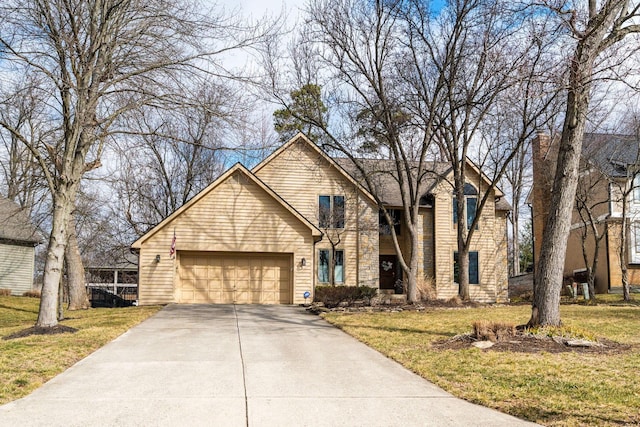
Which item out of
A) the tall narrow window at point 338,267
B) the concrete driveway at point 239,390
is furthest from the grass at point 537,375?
the tall narrow window at point 338,267

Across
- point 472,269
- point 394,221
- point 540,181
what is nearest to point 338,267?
point 394,221

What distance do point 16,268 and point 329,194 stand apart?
19.4 meters

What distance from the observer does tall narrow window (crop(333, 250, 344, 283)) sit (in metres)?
28.2

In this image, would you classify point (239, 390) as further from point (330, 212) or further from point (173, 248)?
point (330, 212)

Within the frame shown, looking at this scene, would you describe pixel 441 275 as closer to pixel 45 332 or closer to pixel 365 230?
pixel 365 230

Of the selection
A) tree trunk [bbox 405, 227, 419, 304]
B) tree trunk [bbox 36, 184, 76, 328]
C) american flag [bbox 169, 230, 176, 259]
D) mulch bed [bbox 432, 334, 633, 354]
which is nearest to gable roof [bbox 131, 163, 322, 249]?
american flag [bbox 169, 230, 176, 259]

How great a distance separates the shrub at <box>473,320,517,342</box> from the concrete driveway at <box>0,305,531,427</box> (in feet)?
6.97

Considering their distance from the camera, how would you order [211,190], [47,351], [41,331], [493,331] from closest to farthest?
[47,351] < [493,331] < [41,331] < [211,190]

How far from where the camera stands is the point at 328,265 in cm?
2817

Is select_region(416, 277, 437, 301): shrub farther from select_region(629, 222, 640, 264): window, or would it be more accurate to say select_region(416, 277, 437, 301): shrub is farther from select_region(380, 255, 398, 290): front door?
select_region(629, 222, 640, 264): window

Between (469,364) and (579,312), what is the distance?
10.3 metres

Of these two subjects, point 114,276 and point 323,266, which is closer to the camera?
point 323,266

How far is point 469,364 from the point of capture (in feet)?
31.4

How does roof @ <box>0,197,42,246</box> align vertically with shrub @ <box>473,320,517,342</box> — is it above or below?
above
